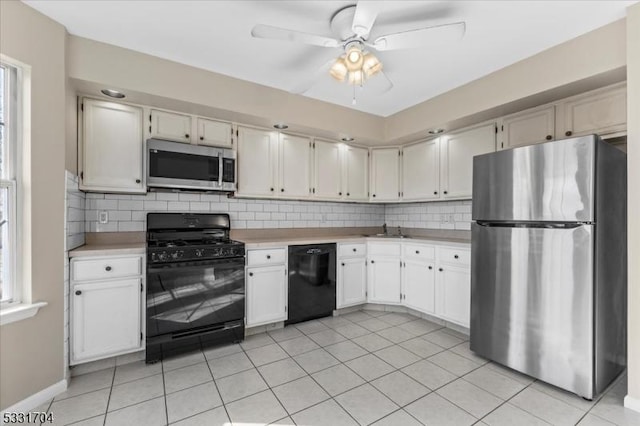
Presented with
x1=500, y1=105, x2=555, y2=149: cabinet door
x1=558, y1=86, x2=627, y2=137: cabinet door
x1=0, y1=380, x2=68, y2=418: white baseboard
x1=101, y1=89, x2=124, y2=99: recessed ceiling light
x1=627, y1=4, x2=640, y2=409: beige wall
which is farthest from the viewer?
x1=500, y1=105, x2=555, y2=149: cabinet door

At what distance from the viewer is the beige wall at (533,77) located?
6.82ft

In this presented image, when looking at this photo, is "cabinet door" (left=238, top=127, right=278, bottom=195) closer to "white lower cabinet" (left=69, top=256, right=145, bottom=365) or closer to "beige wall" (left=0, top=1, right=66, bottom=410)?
"white lower cabinet" (left=69, top=256, right=145, bottom=365)

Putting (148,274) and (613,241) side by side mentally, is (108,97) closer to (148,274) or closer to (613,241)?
(148,274)

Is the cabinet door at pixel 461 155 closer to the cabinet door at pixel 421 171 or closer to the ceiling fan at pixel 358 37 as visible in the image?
the cabinet door at pixel 421 171

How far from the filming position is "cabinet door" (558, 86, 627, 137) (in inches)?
87.2

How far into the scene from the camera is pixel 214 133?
10.1 feet

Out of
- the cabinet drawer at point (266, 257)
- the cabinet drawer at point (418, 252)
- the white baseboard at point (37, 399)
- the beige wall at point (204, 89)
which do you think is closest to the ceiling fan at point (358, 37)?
the beige wall at point (204, 89)

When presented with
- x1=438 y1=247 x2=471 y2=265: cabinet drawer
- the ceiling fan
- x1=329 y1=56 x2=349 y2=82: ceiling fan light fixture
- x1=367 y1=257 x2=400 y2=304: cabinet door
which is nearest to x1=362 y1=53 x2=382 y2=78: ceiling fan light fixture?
the ceiling fan

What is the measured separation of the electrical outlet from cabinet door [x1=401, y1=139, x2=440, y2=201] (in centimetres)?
334

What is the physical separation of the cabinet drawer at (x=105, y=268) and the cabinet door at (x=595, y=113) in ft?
12.1

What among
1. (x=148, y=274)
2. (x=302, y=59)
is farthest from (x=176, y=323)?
(x=302, y=59)

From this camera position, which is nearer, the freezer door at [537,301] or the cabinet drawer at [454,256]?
the freezer door at [537,301]

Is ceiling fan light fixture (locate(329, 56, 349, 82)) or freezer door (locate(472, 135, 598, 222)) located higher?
ceiling fan light fixture (locate(329, 56, 349, 82))

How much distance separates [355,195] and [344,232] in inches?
24.0
